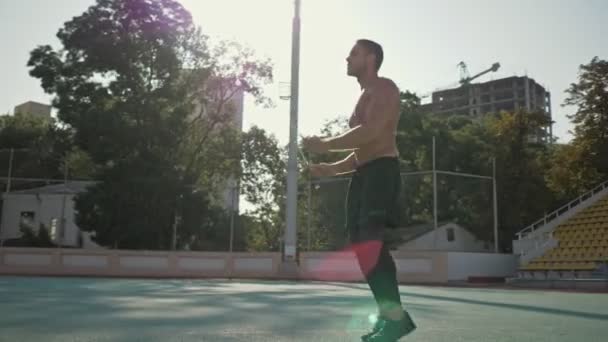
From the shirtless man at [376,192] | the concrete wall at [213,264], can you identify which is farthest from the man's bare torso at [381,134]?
the concrete wall at [213,264]

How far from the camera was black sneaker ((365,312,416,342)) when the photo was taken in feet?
9.52

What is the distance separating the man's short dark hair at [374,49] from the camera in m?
3.29

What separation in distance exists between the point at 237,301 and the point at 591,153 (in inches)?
893

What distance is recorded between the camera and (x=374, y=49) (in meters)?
3.29

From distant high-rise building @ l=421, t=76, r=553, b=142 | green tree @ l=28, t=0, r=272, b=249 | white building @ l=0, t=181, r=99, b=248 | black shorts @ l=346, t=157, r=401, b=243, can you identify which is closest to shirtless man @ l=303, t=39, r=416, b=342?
black shorts @ l=346, t=157, r=401, b=243

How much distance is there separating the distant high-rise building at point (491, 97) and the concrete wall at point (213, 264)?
86.9 metres

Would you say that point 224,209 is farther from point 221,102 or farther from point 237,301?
point 237,301

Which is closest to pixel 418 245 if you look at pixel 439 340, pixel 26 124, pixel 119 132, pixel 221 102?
pixel 221 102

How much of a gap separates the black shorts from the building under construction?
102 meters

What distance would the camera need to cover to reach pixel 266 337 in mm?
3285

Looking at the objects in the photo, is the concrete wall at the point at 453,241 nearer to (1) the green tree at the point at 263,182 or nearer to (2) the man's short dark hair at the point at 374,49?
(1) the green tree at the point at 263,182

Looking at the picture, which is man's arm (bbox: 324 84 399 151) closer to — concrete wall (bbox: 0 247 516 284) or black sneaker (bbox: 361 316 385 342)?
black sneaker (bbox: 361 316 385 342)

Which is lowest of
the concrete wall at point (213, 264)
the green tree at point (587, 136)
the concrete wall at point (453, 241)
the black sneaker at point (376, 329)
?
the concrete wall at point (213, 264)

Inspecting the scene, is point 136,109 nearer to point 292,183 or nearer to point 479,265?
point 292,183
